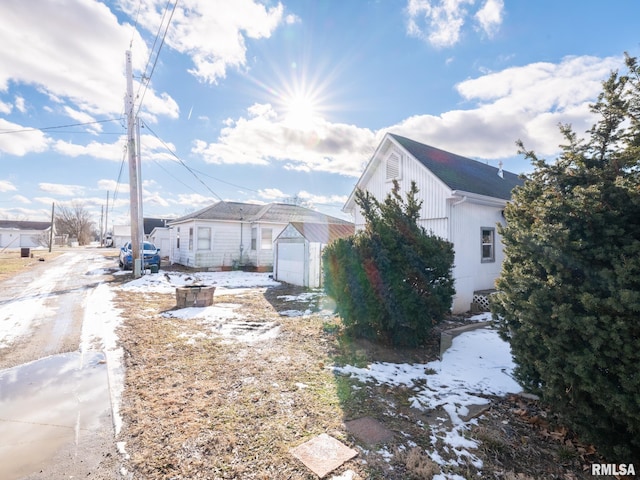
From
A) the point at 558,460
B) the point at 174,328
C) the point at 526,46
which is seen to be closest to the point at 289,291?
the point at 174,328

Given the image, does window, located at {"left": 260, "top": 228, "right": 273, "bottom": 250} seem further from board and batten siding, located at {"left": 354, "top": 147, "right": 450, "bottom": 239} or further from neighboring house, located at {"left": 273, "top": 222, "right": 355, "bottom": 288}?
board and batten siding, located at {"left": 354, "top": 147, "right": 450, "bottom": 239}

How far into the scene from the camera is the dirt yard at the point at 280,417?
8.58 feet

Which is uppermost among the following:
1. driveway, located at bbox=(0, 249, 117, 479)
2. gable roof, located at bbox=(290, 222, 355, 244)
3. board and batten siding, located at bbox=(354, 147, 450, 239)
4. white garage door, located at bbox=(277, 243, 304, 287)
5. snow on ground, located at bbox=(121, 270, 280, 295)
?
board and batten siding, located at bbox=(354, 147, 450, 239)

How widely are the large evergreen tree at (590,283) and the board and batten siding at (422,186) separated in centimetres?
491

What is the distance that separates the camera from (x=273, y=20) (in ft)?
23.7

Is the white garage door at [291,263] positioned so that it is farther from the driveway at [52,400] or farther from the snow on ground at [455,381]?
the snow on ground at [455,381]

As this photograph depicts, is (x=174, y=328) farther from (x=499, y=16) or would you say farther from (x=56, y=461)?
(x=499, y=16)

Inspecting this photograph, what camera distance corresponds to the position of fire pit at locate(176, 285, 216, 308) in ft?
28.0

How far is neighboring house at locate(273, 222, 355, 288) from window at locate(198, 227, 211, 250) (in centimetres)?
591

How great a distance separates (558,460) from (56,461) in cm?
462

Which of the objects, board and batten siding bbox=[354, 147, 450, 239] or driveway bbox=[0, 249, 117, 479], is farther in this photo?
board and batten siding bbox=[354, 147, 450, 239]

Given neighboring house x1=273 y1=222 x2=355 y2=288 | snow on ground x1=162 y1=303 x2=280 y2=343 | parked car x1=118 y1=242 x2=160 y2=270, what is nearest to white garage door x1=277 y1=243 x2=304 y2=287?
neighboring house x1=273 y1=222 x2=355 y2=288

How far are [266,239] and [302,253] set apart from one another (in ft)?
23.5

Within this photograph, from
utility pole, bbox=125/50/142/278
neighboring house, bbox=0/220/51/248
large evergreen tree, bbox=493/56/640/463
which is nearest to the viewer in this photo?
large evergreen tree, bbox=493/56/640/463
